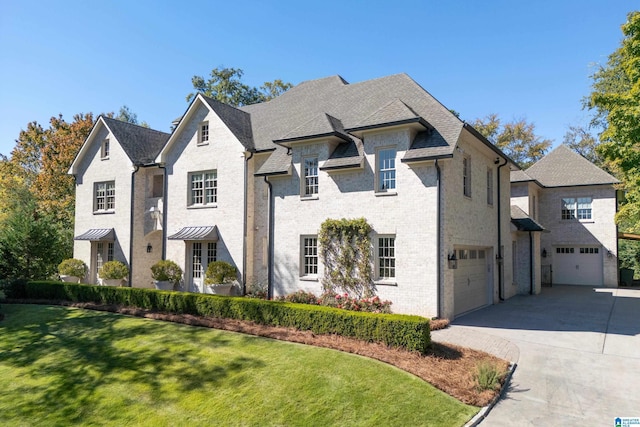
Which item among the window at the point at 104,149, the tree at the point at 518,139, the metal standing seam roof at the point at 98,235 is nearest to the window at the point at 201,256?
the metal standing seam roof at the point at 98,235

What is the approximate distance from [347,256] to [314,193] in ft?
10.9

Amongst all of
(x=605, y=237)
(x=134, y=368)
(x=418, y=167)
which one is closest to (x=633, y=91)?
(x=418, y=167)

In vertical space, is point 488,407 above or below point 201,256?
below

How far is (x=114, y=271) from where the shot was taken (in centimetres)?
2216

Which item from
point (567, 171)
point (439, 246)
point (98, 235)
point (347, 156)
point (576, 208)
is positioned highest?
point (567, 171)

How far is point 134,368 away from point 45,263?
1882 centimetres

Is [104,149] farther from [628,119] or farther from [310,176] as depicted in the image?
[628,119]

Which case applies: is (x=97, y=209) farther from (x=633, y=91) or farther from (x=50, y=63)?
(x=633, y=91)

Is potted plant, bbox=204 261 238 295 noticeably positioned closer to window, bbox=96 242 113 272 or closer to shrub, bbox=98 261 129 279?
shrub, bbox=98 261 129 279

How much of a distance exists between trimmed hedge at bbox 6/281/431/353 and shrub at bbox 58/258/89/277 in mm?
2465

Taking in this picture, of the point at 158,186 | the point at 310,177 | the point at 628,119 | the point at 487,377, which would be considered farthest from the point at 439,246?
the point at 158,186

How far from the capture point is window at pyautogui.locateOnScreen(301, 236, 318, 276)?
17547 mm

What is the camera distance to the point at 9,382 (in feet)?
36.1

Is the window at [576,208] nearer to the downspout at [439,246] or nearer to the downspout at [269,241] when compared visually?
the downspout at [439,246]
